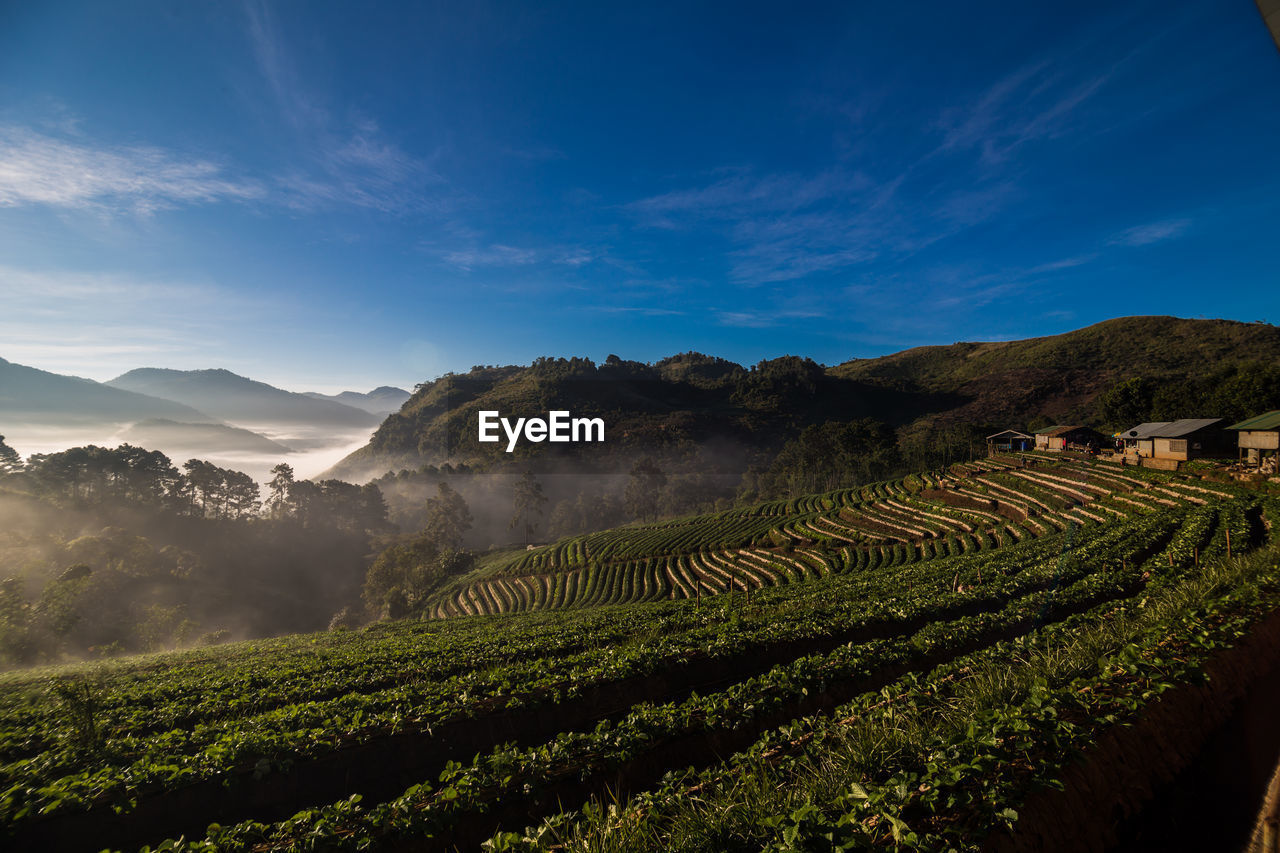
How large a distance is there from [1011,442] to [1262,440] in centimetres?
4188

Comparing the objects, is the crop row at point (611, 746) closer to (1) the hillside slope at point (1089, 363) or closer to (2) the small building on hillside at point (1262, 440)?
(2) the small building on hillside at point (1262, 440)

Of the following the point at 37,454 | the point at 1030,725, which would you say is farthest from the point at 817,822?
the point at 37,454

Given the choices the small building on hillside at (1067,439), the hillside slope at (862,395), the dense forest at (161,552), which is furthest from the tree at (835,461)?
the dense forest at (161,552)

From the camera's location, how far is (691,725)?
7.06 m

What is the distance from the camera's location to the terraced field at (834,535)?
109 feet

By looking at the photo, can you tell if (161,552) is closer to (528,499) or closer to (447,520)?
(447,520)

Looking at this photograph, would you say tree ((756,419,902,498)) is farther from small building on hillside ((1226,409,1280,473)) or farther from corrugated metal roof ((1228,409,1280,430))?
small building on hillside ((1226,409,1280,473))

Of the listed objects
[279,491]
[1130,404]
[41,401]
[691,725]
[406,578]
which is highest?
[41,401]

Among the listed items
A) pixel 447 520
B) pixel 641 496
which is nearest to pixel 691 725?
pixel 447 520

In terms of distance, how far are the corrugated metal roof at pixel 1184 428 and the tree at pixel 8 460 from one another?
142876 millimetres

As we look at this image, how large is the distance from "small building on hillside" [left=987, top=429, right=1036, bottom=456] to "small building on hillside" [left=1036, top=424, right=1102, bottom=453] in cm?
292

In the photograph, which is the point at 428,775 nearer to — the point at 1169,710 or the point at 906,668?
the point at 906,668

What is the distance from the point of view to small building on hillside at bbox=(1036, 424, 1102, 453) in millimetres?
56141

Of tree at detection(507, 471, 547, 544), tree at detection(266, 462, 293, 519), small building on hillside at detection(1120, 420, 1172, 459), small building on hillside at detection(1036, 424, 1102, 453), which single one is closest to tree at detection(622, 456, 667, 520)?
tree at detection(507, 471, 547, 544)
